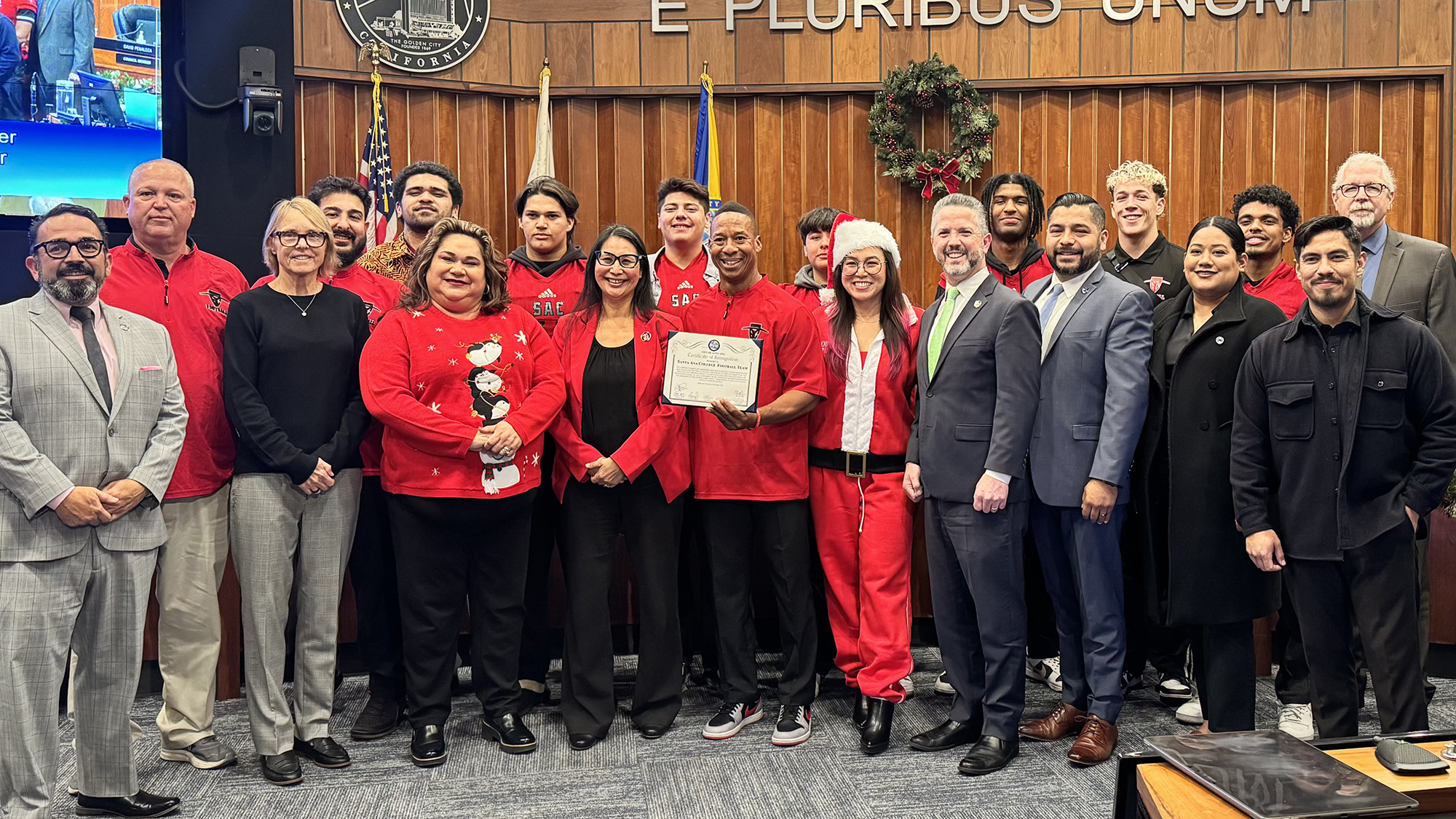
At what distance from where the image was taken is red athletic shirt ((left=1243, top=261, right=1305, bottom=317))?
3578mm

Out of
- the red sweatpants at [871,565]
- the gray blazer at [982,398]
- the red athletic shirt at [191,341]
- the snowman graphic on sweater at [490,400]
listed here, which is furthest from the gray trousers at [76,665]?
the gray blazer at [982,398]

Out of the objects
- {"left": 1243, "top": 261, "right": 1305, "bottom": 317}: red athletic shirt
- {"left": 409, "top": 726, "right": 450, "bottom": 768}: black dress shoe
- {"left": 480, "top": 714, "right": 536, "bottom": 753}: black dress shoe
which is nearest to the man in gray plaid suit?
{"left": 409, "top": 726, "right": 450, "bottom": 768}: black dress shoe

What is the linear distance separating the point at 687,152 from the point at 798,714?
3935mm

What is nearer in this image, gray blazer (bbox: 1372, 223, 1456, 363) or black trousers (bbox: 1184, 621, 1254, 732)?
black trousers (bbox: 1184, 621, 1254, 732)

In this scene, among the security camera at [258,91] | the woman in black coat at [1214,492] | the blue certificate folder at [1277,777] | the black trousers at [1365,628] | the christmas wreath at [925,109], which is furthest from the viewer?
the christmas wreath at [925,109]

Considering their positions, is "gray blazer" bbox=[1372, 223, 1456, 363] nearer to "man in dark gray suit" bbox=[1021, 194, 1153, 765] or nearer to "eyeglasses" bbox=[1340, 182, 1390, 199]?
"eyeglasses" bbox=[1340, 182, 1390, 199]

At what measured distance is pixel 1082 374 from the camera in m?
3.15

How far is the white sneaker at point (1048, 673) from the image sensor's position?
3.88 metres

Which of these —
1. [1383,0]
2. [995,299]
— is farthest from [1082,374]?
[1383,0]

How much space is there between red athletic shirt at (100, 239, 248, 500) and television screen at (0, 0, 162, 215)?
1.78 meters

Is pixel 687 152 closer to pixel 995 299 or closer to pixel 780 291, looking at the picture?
pixel 780 291

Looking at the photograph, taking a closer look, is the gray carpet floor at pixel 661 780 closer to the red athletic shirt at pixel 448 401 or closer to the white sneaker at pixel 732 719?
the white sneaker at pixel 732 719

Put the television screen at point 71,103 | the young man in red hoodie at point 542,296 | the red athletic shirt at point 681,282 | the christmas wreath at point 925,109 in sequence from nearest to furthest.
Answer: the young man in red hoodie at point 542,296
the red athletic shirt at point 681,282
the television screen at point 71,103
the christmas wreath at point 925,109

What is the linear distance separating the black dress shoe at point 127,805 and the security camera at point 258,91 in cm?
330
